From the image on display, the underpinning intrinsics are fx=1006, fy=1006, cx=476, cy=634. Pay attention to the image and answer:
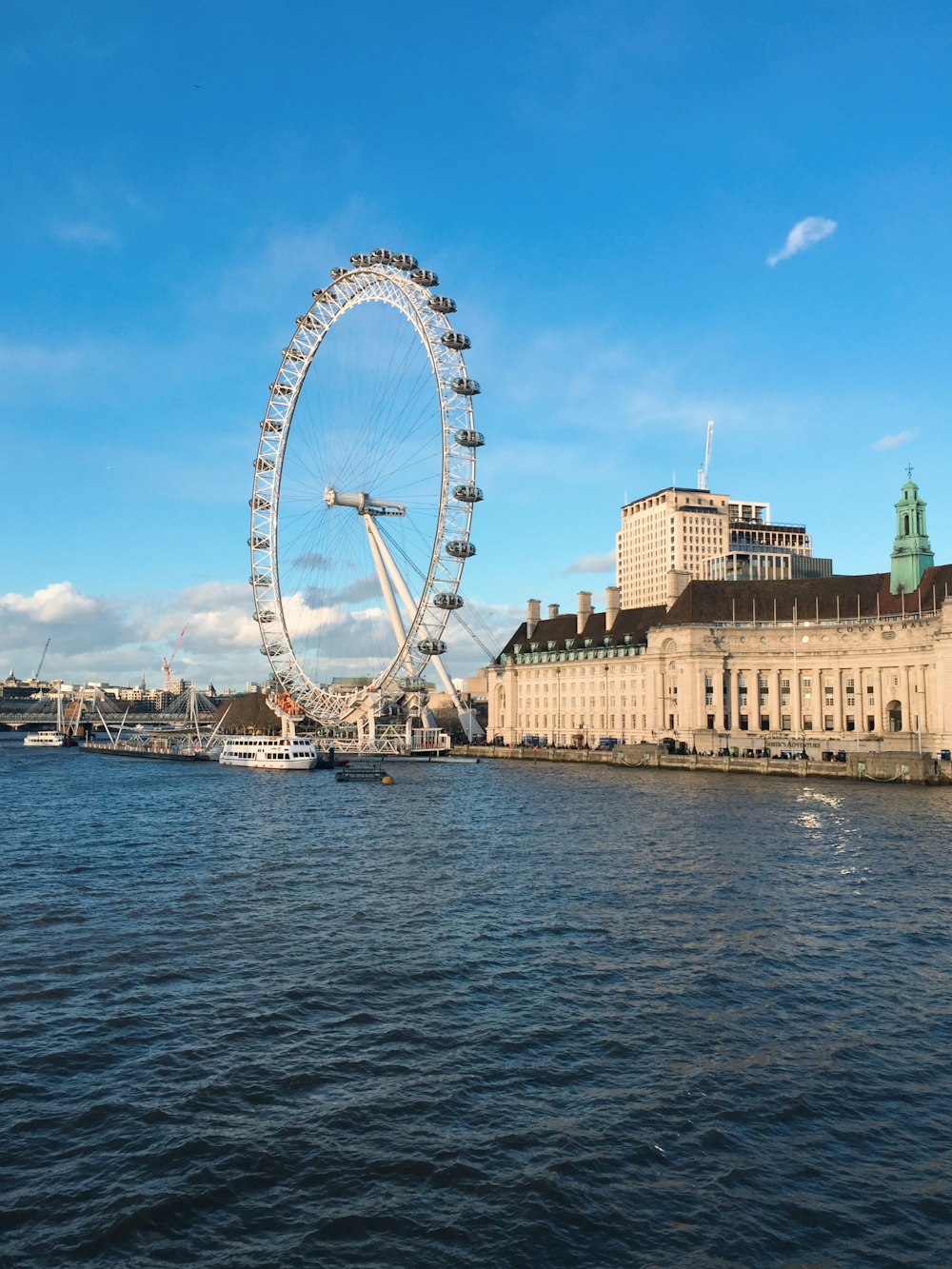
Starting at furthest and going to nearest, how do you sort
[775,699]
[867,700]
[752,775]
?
[775,699] < [867,700] < [752,775]

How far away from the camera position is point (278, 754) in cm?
11631

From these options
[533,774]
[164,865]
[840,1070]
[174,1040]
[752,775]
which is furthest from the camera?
[533,774]

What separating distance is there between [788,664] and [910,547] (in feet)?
62.9

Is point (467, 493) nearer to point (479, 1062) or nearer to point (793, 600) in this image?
point (793, 600)

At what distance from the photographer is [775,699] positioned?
12212 cm

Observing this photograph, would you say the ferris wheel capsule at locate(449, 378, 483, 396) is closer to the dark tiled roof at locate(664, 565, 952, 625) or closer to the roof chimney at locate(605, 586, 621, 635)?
the dark tiled roof at locate(664, 565, 952, 625)

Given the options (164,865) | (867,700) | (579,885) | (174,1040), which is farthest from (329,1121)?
(867,700)

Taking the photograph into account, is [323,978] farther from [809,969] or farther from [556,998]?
[809,969]

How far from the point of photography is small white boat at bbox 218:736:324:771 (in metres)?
114

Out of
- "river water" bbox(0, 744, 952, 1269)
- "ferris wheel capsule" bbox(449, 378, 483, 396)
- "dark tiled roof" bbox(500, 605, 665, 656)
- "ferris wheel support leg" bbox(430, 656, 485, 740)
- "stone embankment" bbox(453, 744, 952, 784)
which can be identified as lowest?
"river water" bbox(0, 744, 952, 1269)

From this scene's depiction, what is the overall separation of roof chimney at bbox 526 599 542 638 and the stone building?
67.8 ft

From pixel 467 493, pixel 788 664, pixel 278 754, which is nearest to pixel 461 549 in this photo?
pixel 467 493

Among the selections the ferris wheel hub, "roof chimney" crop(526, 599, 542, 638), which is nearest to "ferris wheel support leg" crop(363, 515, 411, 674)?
the ferris wheel hub

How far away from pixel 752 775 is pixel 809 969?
2874 inches
